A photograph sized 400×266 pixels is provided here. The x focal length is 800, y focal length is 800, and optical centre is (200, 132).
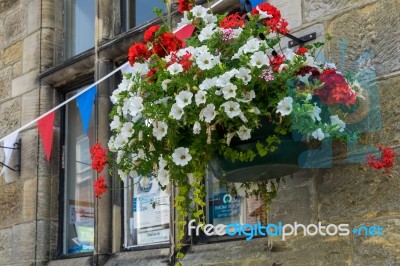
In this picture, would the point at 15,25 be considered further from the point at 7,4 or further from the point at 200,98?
the point at 200,98

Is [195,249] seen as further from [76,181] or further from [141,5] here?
[141,5]

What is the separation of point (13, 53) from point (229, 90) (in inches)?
137

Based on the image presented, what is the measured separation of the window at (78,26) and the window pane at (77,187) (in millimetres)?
375

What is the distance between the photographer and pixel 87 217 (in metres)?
5.73

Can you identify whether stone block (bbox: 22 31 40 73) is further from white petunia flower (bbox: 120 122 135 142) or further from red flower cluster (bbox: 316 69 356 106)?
red flower cluster (bbox: 316 69 356 106)

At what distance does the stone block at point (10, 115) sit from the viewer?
6.11 m

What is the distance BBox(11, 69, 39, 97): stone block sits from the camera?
6.05 m

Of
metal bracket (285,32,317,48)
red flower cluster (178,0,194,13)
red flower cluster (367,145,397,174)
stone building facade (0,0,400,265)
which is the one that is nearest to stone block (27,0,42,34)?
stone building facade (0,0,400,265)

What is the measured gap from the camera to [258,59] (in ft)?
11.1

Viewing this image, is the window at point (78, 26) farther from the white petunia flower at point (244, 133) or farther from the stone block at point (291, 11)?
the white petunia flower at point (244, 133)

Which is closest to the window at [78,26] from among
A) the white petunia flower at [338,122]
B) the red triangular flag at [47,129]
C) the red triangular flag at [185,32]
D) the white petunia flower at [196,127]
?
the red triangular flag at [47,129]

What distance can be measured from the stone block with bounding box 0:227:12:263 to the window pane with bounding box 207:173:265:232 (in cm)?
190

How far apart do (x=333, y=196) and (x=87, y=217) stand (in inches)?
98.0

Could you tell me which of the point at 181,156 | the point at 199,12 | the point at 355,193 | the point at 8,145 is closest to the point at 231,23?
the point at 199,12
